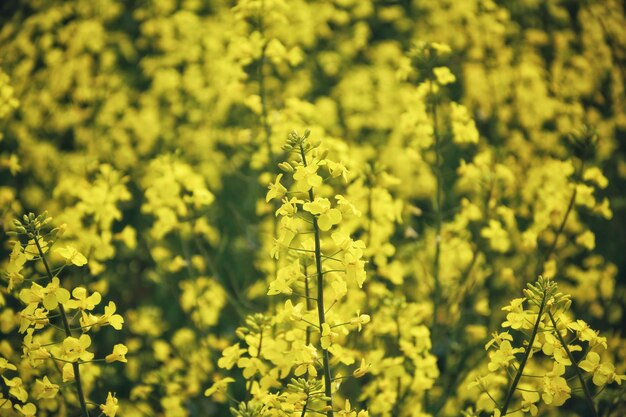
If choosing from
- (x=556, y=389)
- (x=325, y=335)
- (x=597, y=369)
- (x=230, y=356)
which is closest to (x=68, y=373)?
(x=230, y=356)

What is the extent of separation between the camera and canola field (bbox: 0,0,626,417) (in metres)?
2.17

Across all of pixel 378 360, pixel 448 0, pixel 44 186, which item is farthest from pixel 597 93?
pixel 44 186

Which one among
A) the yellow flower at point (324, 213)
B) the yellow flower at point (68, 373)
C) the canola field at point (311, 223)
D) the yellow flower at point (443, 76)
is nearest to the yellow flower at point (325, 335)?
the canola field at point (311, 223)

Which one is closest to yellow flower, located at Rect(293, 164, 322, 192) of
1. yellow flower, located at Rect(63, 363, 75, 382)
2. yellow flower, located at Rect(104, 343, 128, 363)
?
yellow flower, located at Rect(104, 343, 128, 363)

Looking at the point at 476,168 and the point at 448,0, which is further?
the point at 448,0

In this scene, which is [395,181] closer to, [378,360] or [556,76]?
[378,360]

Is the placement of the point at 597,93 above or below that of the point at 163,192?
below

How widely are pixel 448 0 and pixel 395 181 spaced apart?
3.86 m

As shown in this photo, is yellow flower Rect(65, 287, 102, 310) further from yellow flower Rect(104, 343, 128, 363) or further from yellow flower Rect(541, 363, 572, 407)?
yellow flower Rect(541, 363, 572, 407)

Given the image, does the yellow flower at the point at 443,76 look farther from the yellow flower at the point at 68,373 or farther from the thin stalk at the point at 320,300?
the yellow flower at the point at 68,373

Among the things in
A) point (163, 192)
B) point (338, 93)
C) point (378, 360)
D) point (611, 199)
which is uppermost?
point (163, 192)

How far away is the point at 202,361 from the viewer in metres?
3.72

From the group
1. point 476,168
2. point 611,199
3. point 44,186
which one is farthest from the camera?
point 611,199

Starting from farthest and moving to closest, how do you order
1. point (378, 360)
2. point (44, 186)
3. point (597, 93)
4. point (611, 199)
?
point (597, 93) → point (611, 199) → point (44, 186) → point (378, 360)
